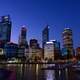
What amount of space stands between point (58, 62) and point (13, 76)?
35301 mm

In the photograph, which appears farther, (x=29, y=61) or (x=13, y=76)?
(x=29, y=61)

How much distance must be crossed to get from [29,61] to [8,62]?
6.52m

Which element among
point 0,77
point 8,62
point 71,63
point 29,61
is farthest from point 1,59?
point 0,77

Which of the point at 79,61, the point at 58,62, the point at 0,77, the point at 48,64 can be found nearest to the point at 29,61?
the point at 48,64

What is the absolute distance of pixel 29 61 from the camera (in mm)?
47125

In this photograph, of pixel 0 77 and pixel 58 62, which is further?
pixel 58 62

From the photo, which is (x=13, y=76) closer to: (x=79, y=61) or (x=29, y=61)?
(x=79, y=61)

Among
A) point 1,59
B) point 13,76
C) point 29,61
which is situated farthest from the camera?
point 29,61

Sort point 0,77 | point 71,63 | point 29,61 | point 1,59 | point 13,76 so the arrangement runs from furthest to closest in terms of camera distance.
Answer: point 29,61 → point 1,59 → point 71,63 → point 0,77 → point 13,76

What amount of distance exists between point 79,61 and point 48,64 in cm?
637

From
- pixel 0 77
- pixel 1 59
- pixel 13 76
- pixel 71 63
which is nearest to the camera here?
pixel 13 76

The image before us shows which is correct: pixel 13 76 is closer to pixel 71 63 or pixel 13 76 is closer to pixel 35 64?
pixel 71 63

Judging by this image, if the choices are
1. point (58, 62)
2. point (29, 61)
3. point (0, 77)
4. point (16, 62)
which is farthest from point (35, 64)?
point (0, 77)

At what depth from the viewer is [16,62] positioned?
141ft
